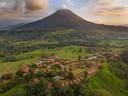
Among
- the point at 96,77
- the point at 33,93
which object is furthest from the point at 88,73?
the point at 33,93

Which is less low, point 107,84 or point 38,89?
point 38,89

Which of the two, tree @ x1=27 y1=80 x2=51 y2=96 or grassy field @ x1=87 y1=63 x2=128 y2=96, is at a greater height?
tree @ x1=27 y1=80 x2=51 y2=96

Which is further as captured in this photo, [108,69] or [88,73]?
[108,69]

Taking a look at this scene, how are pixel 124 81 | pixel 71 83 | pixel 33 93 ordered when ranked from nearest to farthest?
pixel 33 93
pixel 71 83
pixel 124 81

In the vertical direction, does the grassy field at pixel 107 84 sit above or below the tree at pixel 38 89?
below

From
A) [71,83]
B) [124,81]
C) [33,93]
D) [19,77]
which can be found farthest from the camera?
[124,81]

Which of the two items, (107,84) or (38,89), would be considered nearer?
(38,89)

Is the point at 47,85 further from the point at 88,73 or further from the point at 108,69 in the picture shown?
the point at 108,69

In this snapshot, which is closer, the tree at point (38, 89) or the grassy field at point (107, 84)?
the tree at point (38, 89)

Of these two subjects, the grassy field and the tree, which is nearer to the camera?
the tree
